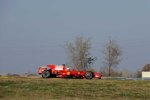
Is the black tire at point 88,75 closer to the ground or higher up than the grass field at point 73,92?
higher up

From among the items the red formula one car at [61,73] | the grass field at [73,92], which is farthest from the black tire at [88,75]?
the grass field at [73,92]

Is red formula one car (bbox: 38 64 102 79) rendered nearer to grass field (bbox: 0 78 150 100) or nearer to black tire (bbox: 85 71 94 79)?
black tire (bbox: 85 71 94 79)

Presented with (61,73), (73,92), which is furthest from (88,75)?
(73,92)

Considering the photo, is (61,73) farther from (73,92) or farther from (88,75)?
(73,92)

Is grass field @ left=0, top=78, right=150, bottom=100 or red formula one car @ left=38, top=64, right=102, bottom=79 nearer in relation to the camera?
grass field @ left=0, top=78, right=150, bottom=100

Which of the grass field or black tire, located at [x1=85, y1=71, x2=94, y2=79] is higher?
black tire, located at [x1=85, y1=71, x2=94, y2=79]

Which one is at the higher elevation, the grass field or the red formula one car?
the red formula one car

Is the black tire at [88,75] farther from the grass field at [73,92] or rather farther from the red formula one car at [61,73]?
the grass field at [73,92]

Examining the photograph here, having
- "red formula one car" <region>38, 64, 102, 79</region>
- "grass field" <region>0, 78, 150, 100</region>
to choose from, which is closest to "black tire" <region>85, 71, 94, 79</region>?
"red formula one car" <region>38, 64, 102, 79</region>

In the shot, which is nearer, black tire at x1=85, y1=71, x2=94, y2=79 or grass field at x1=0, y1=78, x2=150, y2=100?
grass field at x1=0, y1=78, x2=150, y2=100

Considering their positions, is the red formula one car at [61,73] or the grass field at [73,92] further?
the red formula one car at [61,73]

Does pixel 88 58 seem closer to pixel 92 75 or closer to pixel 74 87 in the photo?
pixel 92 75

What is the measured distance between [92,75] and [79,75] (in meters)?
1.29

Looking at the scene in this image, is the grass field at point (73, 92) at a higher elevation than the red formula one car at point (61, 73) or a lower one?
lower
